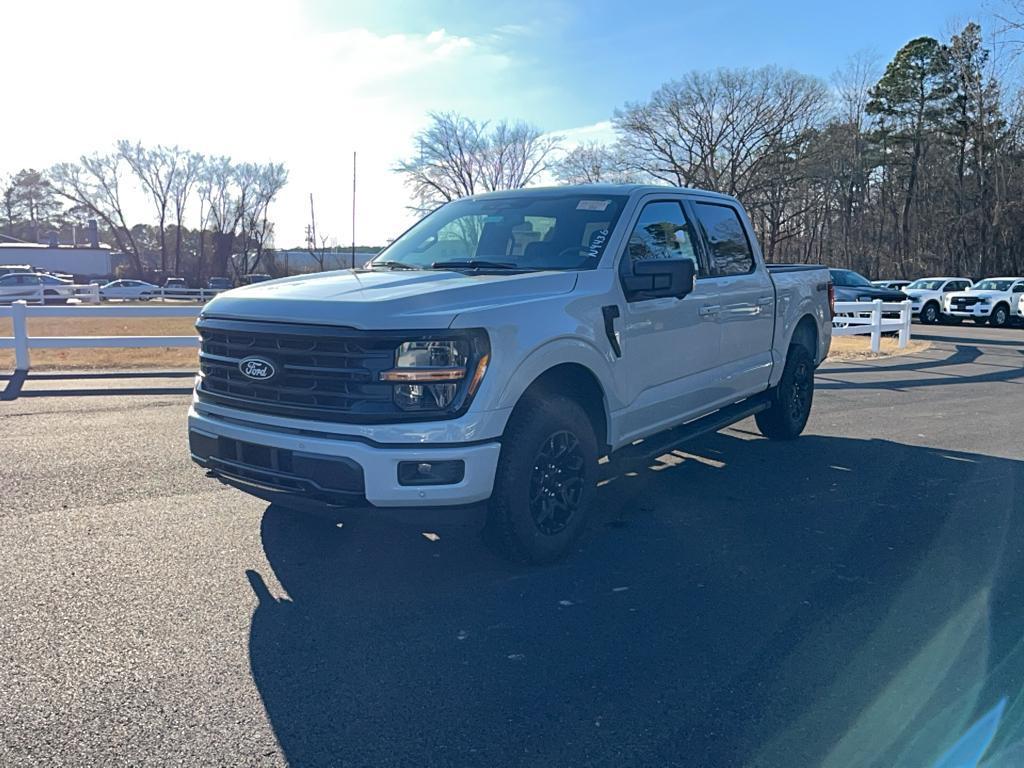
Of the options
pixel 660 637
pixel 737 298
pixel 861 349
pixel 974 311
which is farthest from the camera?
pixel 974 311

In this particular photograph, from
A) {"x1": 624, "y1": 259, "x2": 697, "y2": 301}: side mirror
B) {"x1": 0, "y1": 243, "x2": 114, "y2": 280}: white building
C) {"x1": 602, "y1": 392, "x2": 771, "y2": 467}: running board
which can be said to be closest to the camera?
{"x1": 624, "y1": 259, "x2": 697, "y2": 301}: side mirror

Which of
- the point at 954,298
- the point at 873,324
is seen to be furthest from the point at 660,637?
the point at 954,298

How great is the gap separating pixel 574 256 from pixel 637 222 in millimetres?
565

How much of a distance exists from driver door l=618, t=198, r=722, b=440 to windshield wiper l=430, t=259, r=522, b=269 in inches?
27.6

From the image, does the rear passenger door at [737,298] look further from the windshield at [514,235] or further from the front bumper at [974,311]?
the front bumper at [974,311]

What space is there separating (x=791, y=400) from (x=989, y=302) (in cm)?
2335

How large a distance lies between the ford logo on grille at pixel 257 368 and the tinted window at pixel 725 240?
11.3 feet

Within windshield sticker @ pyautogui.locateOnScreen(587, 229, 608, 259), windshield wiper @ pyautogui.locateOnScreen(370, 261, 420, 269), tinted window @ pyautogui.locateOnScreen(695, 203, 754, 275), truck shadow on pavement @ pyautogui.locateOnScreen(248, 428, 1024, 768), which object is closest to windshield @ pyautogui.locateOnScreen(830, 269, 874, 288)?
tinted window @ pyautogui.locateOnScreen(695, 203, 754, 275)

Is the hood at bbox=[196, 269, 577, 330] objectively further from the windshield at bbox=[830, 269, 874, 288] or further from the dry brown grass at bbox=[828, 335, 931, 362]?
the windshield at bbox=[830, 269, 874, 288]

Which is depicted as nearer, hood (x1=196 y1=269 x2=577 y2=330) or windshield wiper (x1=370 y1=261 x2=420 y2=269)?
hood (x1=196 y1=269 x2=577 y2=330)

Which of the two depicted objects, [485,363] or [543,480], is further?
[543,480]

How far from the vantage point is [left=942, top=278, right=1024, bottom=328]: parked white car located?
26.8 metres

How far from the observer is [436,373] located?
3805 mm

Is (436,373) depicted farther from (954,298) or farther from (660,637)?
(954,298)
